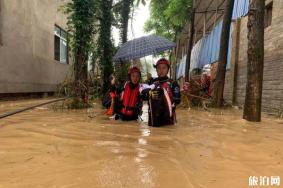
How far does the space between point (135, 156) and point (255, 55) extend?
391 cm

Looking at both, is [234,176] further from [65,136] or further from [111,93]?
[111,93]

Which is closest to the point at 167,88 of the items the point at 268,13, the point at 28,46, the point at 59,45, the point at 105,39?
the point at 268,13

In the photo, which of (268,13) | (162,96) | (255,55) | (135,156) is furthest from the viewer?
(268,13)

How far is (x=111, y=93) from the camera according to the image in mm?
7199

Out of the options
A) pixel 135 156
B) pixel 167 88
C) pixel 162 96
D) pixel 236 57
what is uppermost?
pixel 236 57

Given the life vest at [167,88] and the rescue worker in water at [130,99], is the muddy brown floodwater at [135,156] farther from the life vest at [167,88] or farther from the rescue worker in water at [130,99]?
the rescue worker in water at [130,99]

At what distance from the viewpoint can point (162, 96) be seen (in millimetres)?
6121

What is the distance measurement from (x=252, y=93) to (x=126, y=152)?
3.63 m

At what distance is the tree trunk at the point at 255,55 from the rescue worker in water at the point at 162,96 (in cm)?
148

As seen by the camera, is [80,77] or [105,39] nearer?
[80,77]

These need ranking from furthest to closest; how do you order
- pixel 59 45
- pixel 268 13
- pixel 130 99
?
pixel 59 45 < pixel 268 13 < pixel 130 99

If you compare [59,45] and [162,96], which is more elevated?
[59,45]

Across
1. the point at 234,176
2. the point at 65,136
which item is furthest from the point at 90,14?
the point at 234,176

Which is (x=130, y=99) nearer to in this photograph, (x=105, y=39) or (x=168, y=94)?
(x=168, y=94)
